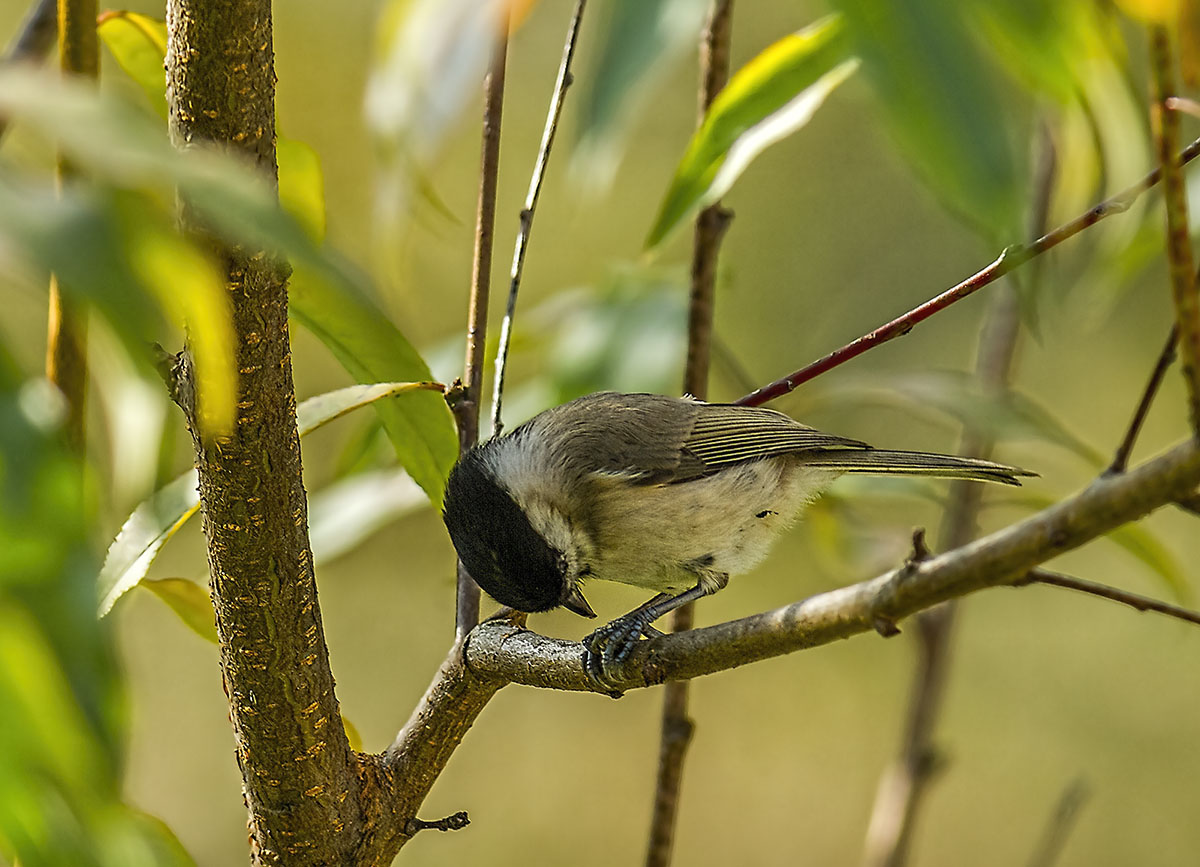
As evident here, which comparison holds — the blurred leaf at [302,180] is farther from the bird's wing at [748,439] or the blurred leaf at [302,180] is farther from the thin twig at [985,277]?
the bird's wing at [748,439]

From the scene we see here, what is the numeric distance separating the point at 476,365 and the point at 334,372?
2939mm

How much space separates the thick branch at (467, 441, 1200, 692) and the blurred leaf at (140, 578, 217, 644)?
52 cm

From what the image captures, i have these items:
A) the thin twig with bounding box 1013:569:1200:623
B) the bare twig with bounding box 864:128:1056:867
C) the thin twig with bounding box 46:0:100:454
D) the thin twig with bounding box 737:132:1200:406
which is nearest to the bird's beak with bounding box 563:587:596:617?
the thin twig with bounding box 737:132:1200:406

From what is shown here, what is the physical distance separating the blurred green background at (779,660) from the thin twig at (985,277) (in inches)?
107

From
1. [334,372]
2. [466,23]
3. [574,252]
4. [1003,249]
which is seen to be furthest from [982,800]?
[1003,249]

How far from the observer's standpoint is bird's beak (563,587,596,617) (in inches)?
75.3

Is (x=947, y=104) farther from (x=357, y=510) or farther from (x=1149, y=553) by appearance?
(x=357, y=510)

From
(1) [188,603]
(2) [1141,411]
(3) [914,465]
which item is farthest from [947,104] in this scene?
(3) [914,465]

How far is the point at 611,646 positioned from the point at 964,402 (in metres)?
0.66

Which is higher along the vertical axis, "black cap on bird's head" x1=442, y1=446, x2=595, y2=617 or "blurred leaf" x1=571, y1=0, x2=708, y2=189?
"black cap on bird's head" x1=442, y1=446, x2=595, y2=617

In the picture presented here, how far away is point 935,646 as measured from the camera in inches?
90.2

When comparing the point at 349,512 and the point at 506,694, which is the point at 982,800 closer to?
the point at 506,694

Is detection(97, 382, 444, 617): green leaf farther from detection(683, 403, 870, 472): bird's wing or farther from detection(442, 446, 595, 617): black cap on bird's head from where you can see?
detection(683, 403, 870, 472): bird's wing

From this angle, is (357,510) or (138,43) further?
(357,510)
